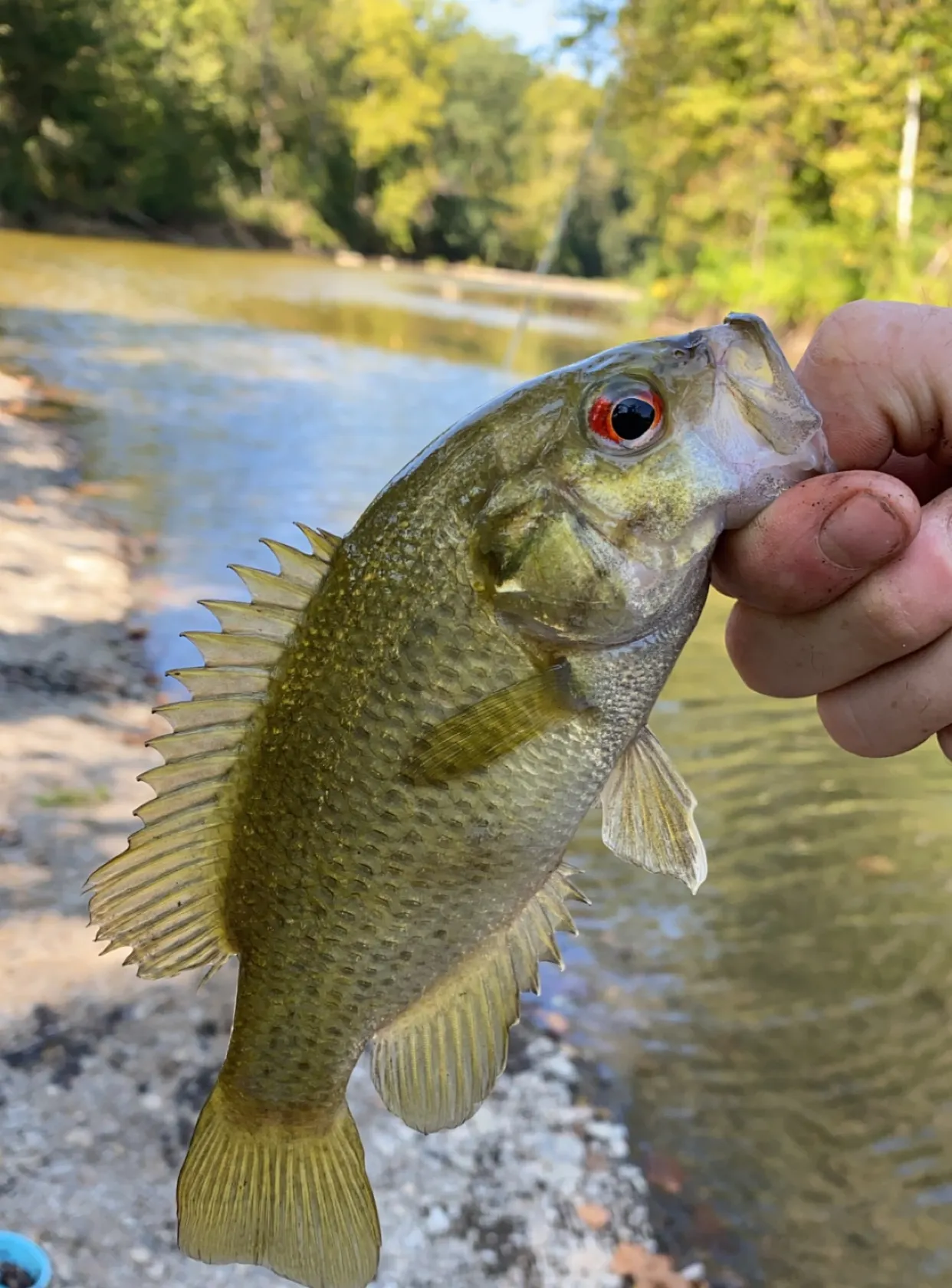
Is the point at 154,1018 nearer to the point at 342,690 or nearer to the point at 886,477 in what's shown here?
the point at 342,690

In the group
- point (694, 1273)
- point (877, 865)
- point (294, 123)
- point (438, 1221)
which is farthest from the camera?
point (294, 123)

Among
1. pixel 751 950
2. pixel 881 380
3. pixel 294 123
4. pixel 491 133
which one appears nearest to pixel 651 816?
pixel 881 380

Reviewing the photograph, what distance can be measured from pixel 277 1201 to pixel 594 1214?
1523mm

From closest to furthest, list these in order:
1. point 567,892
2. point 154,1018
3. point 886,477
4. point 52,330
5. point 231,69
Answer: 1. point 886,477
2. point 567,892
3. point 154,1018
4. point 52,330
5. point 231,69

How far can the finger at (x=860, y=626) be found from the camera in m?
1.51

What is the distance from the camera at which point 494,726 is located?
140cm

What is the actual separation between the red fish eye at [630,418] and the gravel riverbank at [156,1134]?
1842mm

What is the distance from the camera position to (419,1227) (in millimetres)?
2699

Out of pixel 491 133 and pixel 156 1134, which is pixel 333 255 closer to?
pixel 491 133

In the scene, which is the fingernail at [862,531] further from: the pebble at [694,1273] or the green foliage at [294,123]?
the green foliage at [294,123]

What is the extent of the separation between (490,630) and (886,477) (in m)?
0.56

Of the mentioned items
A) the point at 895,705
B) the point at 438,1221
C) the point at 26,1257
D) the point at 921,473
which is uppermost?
the point at 921,473

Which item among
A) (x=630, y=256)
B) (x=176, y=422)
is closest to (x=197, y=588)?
(x=176, y=422)

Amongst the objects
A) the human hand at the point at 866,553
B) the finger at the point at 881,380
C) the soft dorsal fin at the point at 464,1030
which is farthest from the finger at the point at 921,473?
the soft dorsal fin at the point at 464,1030
